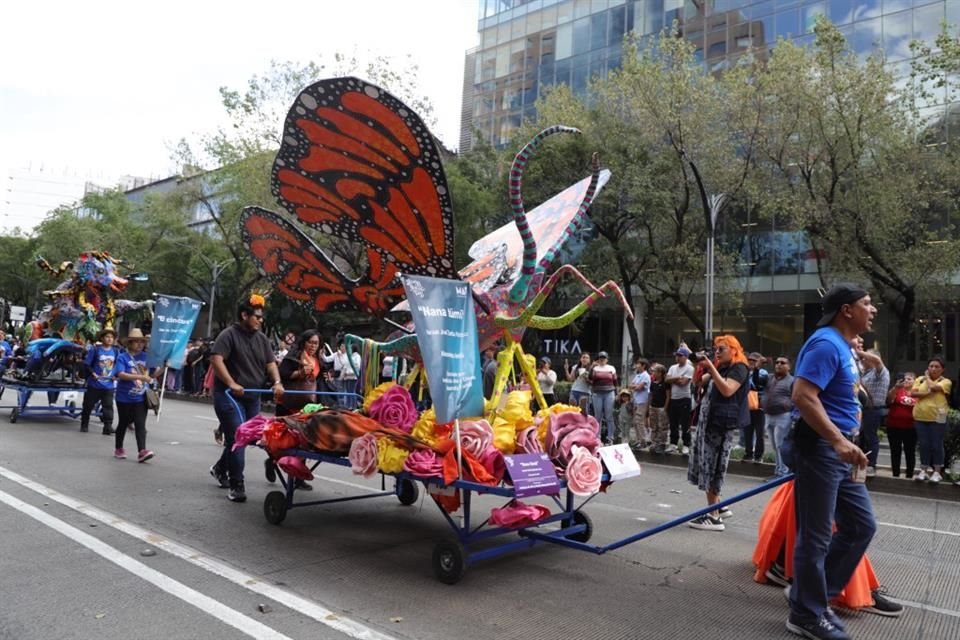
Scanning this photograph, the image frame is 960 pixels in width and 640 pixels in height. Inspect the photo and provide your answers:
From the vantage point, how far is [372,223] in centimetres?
571

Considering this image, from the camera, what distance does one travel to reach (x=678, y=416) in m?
12.3

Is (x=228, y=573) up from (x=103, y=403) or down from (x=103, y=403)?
down

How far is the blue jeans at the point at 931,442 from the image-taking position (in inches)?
372

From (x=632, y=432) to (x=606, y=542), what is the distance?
8.28 m

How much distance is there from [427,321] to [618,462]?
178 cm

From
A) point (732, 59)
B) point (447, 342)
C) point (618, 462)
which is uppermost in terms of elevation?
point (732, 59)

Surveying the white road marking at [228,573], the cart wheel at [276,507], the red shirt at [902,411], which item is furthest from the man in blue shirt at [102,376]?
the red shirt at [902,411]

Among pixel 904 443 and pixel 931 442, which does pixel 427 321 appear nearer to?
pixel 931 442

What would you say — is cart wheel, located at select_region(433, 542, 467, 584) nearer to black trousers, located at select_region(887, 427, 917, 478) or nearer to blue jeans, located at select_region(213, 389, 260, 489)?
blue jeans, located at select_region(213, 389, 260, 489)

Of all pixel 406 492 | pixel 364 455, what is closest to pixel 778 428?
pixel 406 492

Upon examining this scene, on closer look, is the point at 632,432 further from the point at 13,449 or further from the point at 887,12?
the point at 887,12

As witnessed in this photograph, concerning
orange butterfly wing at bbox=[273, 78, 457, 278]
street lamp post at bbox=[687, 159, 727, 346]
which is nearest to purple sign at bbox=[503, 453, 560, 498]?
orange butterfly wing at bbox=[273, 78, 457, 278]

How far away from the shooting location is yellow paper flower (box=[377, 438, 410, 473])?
4.92 m

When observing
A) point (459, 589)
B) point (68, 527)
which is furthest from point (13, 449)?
point (459, 589)
